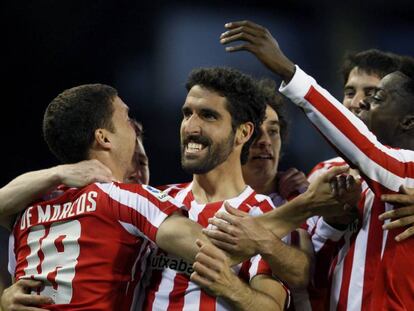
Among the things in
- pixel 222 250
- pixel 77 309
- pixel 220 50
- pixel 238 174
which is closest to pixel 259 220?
pixel 222 250

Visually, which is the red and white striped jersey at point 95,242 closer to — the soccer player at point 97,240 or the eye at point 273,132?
the soccer player at point 97,240

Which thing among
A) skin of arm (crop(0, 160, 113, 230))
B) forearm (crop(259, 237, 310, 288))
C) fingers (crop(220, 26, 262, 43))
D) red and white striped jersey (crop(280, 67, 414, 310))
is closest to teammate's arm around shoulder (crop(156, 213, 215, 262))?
forearm (crop(259, 237, 310, 288))

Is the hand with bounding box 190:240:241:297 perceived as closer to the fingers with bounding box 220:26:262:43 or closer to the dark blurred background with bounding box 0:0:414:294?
the fingers with bounding box 220:26:262:43

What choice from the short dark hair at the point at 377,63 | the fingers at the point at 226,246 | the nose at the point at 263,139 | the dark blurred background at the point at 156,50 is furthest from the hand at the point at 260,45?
the dark blurred background at the point at 156,50

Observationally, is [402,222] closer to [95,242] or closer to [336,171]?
[336,171]

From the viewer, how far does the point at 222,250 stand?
9.29 feet

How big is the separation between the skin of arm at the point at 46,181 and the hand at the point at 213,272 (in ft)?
1.62

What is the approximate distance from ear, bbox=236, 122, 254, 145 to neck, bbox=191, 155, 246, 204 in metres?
0.14

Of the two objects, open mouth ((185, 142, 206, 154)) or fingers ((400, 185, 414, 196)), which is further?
open mouth ((185, 142, 206, 154))

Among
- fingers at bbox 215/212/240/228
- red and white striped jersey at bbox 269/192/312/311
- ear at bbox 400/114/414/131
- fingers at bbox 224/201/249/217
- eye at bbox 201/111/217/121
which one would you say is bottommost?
red and white striped jersey at bbox 269/192/312/311

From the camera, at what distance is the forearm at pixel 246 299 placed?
278cm

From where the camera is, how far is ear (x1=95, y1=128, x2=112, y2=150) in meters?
3.12

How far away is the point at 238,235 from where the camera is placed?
2.85m

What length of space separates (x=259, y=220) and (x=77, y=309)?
73 cm
